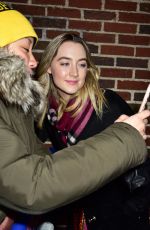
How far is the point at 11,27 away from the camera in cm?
186

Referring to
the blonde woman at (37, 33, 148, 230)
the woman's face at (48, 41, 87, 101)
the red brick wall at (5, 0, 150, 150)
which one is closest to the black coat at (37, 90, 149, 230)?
the blonde woman at (37, 33, 148, 230)

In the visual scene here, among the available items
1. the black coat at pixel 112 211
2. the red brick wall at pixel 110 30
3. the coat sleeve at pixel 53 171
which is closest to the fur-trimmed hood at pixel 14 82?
the coat sleeve at pixel 53 171

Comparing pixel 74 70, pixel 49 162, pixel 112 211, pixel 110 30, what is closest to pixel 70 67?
pixel 74 70

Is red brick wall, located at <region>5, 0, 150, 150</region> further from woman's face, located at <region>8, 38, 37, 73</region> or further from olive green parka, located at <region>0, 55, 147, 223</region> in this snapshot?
olive green parka, located at <region>0, 55, 147, 223</region>

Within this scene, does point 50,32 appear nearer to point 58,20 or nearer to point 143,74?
point 58,20

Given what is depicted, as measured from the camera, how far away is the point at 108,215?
7.27 ft

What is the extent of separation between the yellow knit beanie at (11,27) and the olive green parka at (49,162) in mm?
346

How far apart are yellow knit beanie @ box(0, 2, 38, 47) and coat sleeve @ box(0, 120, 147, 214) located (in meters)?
0.64

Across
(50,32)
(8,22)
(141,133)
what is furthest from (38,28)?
(141,133)

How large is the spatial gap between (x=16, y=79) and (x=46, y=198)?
0.52 metres

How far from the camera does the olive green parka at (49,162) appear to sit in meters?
1.22

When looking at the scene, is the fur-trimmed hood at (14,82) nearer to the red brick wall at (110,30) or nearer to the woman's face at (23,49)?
the woman's face at (23,49)

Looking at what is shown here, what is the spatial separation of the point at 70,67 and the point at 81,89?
19 centimetres

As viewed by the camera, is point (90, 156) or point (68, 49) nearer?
point (90, 156)
